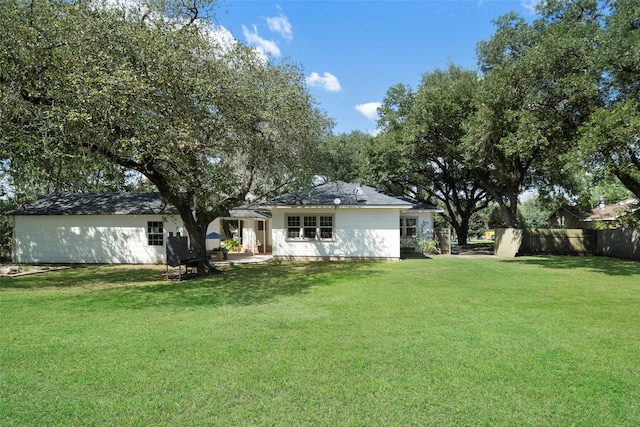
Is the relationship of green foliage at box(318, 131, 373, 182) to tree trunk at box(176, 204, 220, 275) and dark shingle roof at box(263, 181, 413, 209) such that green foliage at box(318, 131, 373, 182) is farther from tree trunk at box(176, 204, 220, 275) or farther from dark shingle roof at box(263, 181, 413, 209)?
tree trunk at box(176, 204, 220, 275)

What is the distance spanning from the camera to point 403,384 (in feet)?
12.6

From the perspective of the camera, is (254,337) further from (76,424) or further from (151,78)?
(151,78)

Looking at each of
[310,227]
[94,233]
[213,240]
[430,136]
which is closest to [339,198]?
[310,227]

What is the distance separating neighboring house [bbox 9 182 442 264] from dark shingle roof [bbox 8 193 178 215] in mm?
47

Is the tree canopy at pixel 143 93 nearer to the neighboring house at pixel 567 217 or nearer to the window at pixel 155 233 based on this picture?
the window at pixel 155 233

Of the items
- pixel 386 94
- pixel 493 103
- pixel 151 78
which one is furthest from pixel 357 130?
pixel 151 78

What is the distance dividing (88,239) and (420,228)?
17296 mm

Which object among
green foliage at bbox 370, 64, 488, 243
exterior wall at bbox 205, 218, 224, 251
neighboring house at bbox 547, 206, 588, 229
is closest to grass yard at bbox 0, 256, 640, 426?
exterior wall at bbox 205, 218, 224, 251

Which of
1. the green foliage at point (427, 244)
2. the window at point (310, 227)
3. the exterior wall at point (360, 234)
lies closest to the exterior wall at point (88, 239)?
the window at point (310, 227)

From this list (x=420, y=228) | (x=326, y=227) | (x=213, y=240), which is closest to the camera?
(x=326, y=227)

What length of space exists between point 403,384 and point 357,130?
3119 centimetres

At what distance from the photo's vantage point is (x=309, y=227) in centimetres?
1819

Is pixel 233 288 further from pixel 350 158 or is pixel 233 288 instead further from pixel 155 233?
pixel 350 158

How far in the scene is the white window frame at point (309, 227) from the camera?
59.2ft
